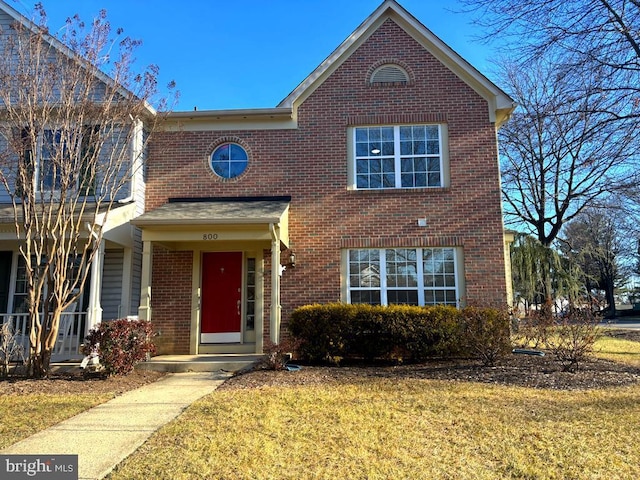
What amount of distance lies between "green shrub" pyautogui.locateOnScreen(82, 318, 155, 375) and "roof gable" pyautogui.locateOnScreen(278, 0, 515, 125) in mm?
6279

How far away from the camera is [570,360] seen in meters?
8.51

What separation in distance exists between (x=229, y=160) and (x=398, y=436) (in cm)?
851

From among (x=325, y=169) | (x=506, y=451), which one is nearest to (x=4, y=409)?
(x=506, y=451)

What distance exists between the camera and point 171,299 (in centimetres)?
1091

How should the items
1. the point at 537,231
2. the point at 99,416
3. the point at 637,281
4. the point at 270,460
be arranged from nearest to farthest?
the point at 270,460 < the point at 99,416 < the point at 537,231 < the point at 637,281

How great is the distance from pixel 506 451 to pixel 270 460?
2226mm

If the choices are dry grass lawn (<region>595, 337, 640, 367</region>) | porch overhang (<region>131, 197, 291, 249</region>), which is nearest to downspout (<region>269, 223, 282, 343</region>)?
porch overhang (<region>131, 197, 291, 249</region>)

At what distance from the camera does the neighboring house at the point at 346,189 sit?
1083 centimetres

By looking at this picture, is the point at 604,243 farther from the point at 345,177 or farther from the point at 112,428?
the point at 112,428

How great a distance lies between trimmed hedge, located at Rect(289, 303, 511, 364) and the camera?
9.09 meters

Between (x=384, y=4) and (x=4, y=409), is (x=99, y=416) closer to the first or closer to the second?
(x=4, y=409)

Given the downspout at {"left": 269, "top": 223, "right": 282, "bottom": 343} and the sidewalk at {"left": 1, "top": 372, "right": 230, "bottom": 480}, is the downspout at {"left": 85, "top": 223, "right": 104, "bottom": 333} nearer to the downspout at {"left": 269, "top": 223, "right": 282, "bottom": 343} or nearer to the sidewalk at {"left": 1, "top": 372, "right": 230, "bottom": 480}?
the sidewalk at {"left": 1, "top": 372, "right": 230, "bottom": 480}

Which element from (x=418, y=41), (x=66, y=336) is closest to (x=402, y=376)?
(x=66, y=336)

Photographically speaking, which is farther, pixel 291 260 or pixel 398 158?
pixel 398 158
